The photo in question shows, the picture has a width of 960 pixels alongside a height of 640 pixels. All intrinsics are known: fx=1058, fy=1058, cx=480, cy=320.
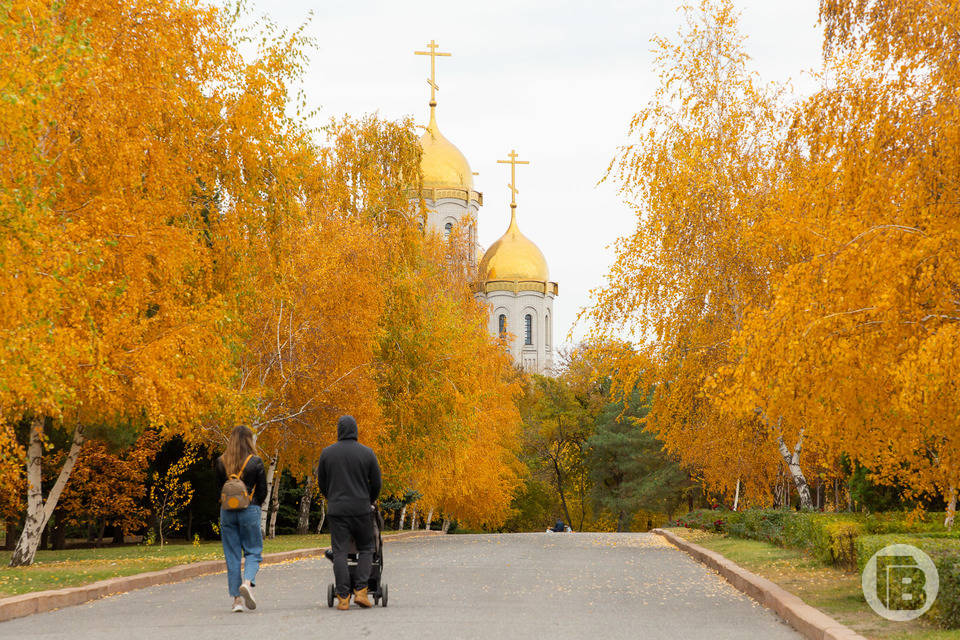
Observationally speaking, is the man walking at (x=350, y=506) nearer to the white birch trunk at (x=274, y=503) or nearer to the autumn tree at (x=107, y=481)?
the autumn tree at (x=107, y=481)

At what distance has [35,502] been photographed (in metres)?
18.4

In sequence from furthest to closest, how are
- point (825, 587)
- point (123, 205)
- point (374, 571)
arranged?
point (123, 205), point (825, 587), point (374, 571)

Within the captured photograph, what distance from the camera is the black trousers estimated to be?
32.8 ft

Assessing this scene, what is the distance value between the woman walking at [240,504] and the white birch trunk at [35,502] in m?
8.37

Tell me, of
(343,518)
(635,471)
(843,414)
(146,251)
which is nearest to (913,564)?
(843,414)

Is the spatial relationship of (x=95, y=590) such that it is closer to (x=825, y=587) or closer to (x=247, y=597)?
(x=247, y=597)

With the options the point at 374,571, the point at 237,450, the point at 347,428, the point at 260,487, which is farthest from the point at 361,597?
the point at 237,450

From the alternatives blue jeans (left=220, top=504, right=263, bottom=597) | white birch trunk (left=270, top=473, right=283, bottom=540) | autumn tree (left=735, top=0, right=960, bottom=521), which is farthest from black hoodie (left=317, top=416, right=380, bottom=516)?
white birch trunk (left=270, top=473, right=283, bottom=540)

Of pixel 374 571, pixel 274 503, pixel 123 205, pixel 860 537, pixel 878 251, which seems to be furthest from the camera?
pixel 274 503

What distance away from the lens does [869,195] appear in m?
10.1

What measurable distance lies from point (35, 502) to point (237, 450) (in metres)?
9.76

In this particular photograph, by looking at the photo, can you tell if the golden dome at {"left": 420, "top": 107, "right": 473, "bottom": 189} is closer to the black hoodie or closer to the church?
the church

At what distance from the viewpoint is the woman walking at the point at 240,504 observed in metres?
10.2

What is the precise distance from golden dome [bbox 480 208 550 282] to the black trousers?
7760 centimetres
